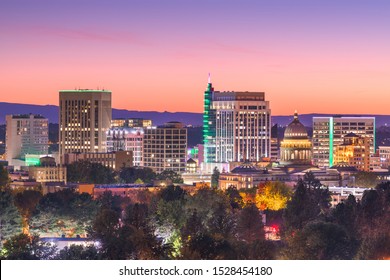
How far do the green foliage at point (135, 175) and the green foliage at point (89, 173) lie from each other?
1.70 m

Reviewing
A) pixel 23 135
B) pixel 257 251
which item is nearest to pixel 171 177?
pixel 23 135

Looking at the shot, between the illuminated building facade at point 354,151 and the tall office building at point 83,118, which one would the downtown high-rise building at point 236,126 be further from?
the tall office building at point 83,118

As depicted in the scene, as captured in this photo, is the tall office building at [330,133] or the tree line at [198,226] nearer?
the tree line at [198,226]

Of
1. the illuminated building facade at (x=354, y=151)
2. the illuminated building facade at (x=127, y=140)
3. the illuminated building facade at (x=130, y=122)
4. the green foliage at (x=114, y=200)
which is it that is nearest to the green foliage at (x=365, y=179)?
the illuminated building facade at (x=354, y=151)

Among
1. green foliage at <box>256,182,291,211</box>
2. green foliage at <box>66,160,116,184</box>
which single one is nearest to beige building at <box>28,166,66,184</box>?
green foliage at <box>66,160,116,184</box>

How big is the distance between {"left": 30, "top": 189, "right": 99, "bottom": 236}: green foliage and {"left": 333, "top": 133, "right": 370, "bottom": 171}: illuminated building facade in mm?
71866

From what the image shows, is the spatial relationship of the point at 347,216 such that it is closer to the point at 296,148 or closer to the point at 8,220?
the point at 8,220

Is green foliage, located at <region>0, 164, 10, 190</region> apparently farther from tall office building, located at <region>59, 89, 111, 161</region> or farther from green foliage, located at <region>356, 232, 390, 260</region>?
tall office building, located at <region>59, 89, 111, 161</region>

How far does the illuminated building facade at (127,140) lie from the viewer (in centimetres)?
18088

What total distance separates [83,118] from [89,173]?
46.9 meters

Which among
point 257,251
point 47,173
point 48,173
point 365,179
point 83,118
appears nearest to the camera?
point 257,251

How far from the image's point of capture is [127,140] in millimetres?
182625

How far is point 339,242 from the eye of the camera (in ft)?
230

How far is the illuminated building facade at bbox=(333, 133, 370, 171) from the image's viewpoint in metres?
167
